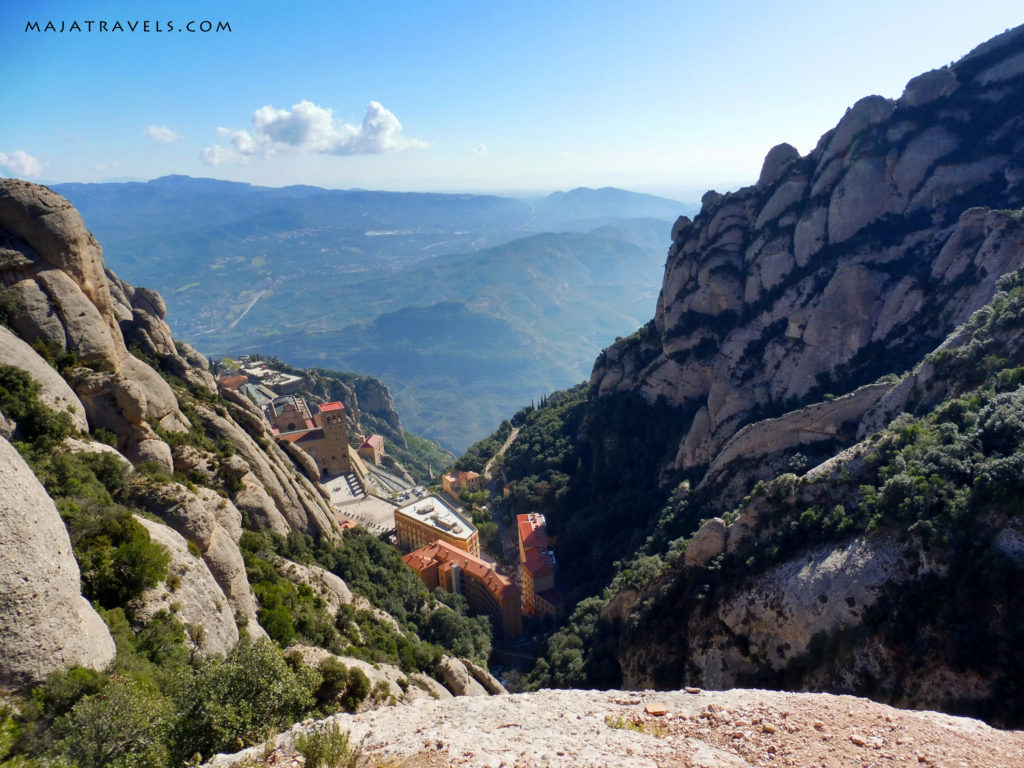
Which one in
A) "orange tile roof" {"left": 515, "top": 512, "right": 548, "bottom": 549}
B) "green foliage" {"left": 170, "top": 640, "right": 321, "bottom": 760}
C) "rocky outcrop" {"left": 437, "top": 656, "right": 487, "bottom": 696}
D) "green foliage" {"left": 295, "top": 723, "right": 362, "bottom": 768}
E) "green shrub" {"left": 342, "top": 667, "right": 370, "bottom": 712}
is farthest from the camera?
"orange tile roof" {"left": 515, "top": 512, "right": 548, "bottom": 549}

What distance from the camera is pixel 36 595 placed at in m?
13.4

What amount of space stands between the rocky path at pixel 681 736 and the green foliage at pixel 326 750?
1.55ft

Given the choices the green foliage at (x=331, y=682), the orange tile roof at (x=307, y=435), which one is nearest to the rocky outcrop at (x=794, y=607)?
the green foliage at (x=331, y=682)

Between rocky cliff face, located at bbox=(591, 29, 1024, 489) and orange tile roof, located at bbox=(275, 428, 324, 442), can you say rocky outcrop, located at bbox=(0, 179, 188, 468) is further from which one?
orange tile roof, located at bbox=(275, 428, 324, 442)

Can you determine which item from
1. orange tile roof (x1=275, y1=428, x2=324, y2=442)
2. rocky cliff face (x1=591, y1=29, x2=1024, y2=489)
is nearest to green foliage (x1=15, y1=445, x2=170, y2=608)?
rocky cliff face (x1=591, y1=29, x2=1024, y2=489)

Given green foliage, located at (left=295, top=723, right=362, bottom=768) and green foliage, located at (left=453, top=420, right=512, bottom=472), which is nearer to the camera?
green foliage, located at (left=295, top=723, right=362, bottom=768)

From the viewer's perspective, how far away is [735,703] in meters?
14.7

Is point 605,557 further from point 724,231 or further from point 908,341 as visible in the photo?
point 724,231

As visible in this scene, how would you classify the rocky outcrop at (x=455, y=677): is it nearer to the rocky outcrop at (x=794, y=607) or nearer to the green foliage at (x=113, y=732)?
the rocky outcrop at (x=794, y=607)

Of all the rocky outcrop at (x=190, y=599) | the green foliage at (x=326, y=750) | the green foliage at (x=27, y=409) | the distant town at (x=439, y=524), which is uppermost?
the green foliage at (x=27, y=409)

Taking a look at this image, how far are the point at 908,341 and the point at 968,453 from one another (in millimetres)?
26185

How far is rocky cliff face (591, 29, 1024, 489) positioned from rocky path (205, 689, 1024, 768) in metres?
27.2

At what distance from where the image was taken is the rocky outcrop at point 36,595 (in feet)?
41.8

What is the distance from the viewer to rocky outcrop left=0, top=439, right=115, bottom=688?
1275 cm
